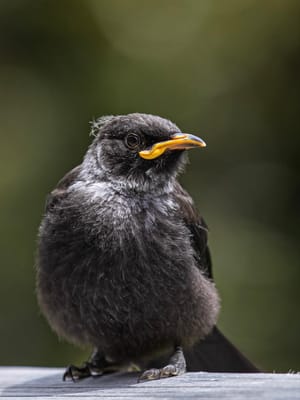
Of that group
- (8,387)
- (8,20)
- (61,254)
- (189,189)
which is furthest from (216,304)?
(8,20)

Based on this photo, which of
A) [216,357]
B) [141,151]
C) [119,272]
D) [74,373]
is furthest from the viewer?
[216,357]

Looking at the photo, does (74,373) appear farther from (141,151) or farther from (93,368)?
(141,151)

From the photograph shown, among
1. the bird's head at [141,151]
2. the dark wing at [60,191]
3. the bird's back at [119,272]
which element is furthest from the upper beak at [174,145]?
the dark wing at [60,191]

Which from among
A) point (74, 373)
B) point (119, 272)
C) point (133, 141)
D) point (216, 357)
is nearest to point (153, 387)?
point (119, 272)

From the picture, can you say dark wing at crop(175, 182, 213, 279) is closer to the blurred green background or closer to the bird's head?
the bird's head

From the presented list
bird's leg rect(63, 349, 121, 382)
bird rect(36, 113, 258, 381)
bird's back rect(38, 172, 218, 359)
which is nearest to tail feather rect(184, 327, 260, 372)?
bird rect(36, 113, 258, 381)

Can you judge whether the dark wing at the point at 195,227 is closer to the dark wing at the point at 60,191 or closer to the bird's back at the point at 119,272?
the bird's back at the point at 119,272

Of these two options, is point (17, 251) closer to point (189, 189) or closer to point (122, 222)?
point (189, 189)
